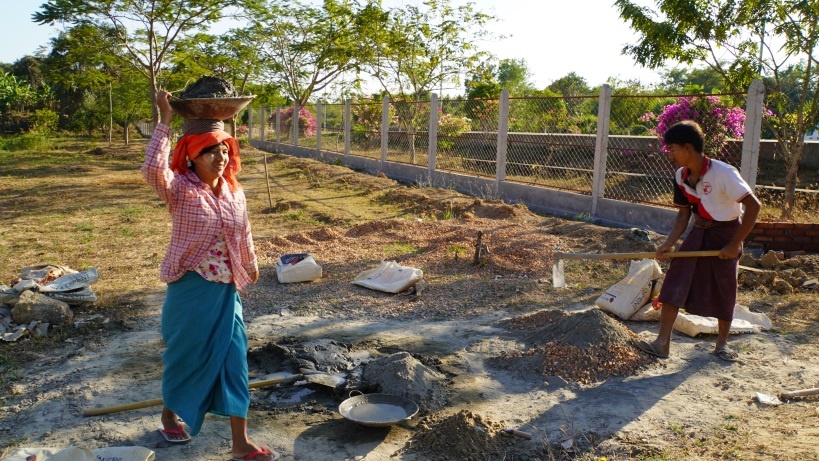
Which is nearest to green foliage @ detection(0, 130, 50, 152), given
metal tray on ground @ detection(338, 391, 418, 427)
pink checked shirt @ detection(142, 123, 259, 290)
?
metal tray on ground @ detection(338, 391, 418, 427)

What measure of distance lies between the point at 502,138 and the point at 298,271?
6.71 meters

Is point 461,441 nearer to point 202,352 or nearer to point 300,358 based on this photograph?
point 202,352

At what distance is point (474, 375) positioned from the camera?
4.48 meters

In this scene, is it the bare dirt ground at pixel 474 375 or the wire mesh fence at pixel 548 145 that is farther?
the wire mesh fence at pixel 548 145

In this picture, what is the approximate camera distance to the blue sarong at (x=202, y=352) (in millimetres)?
3193

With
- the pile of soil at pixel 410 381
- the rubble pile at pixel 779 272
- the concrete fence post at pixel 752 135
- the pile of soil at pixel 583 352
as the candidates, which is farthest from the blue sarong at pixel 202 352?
the concrete fence post at pixel 752 135

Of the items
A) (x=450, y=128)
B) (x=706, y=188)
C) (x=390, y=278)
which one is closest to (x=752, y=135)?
(x=706, y=188)

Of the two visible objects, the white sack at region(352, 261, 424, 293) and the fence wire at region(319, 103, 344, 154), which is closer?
the white sack at region(352, 261, 424, 293)

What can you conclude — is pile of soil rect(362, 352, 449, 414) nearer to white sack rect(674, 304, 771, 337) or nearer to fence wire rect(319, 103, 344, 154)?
white sack rect(674, 304, 771, 337)

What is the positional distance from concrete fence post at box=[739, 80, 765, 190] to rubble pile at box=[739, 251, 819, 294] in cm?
109

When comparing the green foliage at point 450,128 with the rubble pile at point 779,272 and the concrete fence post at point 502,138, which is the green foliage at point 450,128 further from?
the rubble pile at point 779,272

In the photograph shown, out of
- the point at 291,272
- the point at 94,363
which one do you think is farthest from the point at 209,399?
the point at 291,272

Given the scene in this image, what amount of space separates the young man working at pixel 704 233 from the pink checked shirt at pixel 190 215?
8.74 ft

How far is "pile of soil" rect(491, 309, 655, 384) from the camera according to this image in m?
4.40
